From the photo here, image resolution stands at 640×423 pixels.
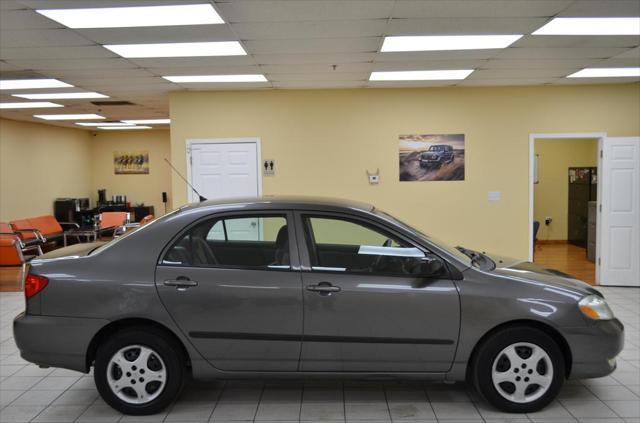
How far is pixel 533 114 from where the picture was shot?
25.5ft

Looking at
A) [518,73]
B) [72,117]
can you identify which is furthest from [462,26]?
[72,117]

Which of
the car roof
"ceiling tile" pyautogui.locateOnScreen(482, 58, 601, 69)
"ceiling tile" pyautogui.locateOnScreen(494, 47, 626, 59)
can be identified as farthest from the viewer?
"ceiling tile" pyautogui.locateOnScreen(482, 58, 601, 69)

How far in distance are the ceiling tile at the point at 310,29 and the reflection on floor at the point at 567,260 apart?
5.41 metres

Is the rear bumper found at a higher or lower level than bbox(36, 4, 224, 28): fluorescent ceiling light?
lower

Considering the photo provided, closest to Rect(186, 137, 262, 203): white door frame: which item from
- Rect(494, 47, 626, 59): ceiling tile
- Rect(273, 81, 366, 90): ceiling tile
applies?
Rect(273, 81, 366, 90): ceiling tile

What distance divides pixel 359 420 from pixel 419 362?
528mm

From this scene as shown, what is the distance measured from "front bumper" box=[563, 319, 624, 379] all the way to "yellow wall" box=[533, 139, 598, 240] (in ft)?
30.9

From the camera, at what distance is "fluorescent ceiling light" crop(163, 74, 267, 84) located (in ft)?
22.2

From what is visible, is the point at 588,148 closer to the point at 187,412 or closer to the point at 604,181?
the point at 604,181

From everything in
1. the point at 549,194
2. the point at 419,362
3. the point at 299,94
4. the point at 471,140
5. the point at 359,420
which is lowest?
the point at 359,420

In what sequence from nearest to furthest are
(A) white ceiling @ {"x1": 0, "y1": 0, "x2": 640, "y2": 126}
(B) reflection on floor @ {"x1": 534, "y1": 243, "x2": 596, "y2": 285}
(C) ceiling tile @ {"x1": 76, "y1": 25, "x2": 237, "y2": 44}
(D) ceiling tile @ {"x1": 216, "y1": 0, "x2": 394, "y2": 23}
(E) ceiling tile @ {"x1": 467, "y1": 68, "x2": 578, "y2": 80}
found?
(D) ceiling tile @ {"x1": 216, "y1": 0, "x2": 394, "y2": 23}, (A) white ceiling @ {"x1": 0, "y1": 0, "x2": 640, "y2": 126}, (C) ceiling tile @ {"x1": 76, "y1": 25, "x2": 237, "y2": 44}, (E) ceiling tile @ {"x1": 467, "y1": 68, "x2": 578, "y2": 80}, (B) reflection on floor @ {"x1": 534, "y1": 243, "x2": 596, "y2": 285}

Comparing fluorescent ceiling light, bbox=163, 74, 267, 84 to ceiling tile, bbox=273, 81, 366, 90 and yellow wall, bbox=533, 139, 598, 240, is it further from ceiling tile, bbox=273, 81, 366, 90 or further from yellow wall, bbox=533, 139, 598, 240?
yellow wall, bbox=533, 139, 598, 240

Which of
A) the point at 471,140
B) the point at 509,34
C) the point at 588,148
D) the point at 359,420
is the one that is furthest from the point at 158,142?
the point at 359,420

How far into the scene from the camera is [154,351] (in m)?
3.35
